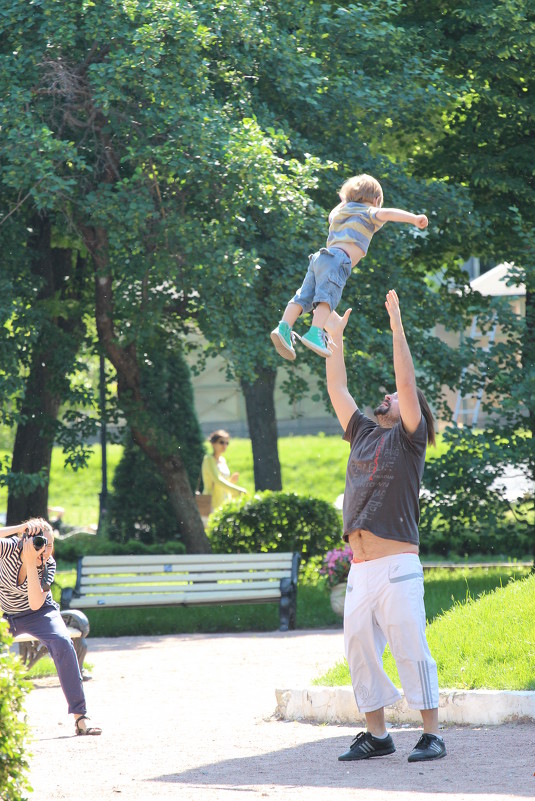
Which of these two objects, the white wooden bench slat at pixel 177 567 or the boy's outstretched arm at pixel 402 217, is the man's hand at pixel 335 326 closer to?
the boy's outstretched arm at pixel 402 217

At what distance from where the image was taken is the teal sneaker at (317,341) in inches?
242

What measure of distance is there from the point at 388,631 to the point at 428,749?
1.90ft

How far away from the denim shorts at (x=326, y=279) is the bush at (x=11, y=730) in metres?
2.95

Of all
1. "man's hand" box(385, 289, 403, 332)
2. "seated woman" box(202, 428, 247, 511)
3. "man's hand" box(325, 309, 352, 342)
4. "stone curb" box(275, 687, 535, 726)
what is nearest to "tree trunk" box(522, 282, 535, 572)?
"seated woman" box(202, 428, 247, 511)

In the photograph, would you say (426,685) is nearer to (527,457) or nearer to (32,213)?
(527,457)

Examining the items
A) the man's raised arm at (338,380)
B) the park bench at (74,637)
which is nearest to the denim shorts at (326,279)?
the man's raised arm at (338,380)

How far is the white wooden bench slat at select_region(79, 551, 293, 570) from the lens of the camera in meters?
12.4

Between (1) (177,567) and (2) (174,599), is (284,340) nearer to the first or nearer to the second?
(2) (174,599)

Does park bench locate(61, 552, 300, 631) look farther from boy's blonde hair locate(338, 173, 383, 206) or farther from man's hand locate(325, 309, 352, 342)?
boy's blonde hair locate(338, 173, 383, 206)

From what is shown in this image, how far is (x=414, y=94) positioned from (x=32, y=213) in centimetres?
457

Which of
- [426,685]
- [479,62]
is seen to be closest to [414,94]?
[479,62]

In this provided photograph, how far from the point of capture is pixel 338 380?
6023mm

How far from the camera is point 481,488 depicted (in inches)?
532

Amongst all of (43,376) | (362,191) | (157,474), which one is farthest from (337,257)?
(157,474)
